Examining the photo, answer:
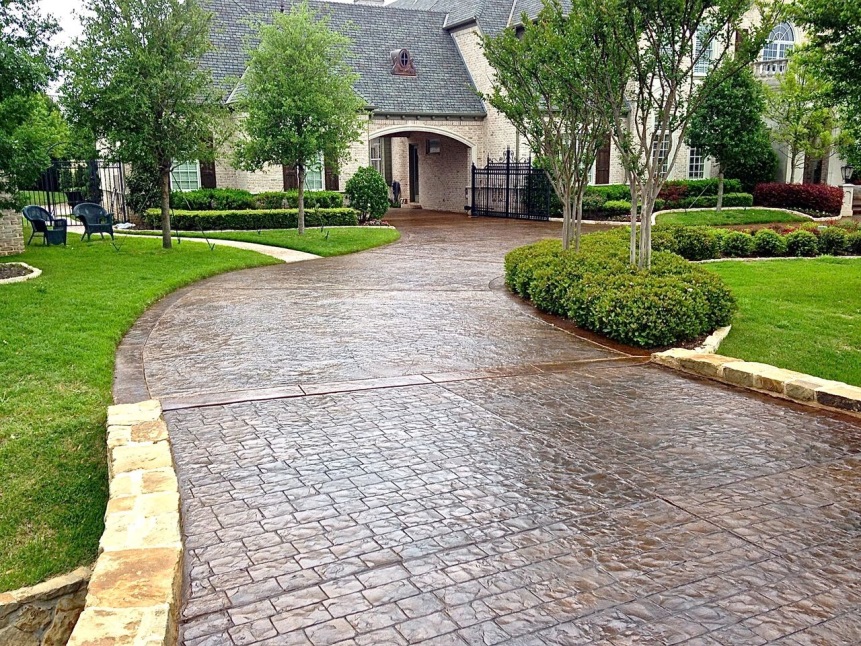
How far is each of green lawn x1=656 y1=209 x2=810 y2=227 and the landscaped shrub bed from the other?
13.9m

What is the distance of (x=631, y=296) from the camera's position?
8.49m

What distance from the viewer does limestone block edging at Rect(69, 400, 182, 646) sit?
2.99m

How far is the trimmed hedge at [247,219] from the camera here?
21.5 m

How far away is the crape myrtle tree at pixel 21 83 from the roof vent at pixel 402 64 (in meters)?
16.9

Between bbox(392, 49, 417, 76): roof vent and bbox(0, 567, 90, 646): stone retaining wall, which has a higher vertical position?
bbox(392, 49, 417, 76): roof vent

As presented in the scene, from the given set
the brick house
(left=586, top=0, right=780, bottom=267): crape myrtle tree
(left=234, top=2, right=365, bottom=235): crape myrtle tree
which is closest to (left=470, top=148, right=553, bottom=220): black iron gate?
the brick house

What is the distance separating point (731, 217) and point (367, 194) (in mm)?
11653

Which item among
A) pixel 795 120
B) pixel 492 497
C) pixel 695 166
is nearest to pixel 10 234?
pixel 492 497

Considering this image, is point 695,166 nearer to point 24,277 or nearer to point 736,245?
point 736,245

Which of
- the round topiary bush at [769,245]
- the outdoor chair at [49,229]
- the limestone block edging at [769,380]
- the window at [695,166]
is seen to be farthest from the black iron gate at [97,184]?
the window at [695,166]

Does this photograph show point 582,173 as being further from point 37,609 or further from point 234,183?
point 234,183

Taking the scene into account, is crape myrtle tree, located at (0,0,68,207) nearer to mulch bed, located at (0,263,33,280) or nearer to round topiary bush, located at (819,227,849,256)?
mulch bed, located at (0,263,33,280)

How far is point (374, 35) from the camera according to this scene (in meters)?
29.1

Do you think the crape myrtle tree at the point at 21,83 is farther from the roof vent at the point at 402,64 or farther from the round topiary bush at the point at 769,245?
the roof vent at the point at 402,64
